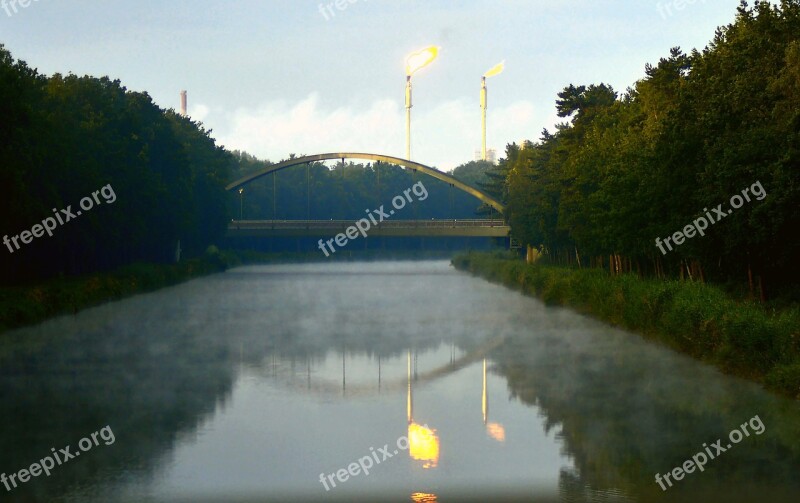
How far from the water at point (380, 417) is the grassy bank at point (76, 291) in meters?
3.42

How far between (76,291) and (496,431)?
120 ft

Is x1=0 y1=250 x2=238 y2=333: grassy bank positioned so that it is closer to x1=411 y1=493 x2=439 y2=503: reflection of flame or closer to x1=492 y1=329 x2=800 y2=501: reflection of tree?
x1=492 y1=329 x2=800 y2=501: reflection of tree

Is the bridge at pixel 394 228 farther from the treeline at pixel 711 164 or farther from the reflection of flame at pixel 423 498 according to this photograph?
the reflection of flame at pixel 423 498

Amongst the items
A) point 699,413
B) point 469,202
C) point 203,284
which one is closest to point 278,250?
point 469,202

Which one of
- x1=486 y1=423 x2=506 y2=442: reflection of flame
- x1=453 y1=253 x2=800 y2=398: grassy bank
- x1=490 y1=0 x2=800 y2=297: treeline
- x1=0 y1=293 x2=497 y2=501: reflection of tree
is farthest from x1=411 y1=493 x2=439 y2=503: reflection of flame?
x1=490 y1=0 x2=800 y2=297: treeline

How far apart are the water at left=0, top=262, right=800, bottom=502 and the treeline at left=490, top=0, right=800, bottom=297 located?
14.7 ft

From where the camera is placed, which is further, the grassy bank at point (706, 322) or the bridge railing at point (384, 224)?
the bridge railing at point (384, 224)

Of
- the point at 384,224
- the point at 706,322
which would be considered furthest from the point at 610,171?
the point at 384,224

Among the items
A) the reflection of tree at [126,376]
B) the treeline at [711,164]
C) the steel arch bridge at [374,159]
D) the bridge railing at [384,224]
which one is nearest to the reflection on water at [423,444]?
the reflection of tree at [126,376]

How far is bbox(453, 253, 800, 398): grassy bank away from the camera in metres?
21.7

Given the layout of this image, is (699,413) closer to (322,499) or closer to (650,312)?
(322,499)

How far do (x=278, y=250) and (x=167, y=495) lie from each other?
518 feet

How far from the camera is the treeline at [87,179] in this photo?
45.2m

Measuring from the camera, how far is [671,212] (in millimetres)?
40031
